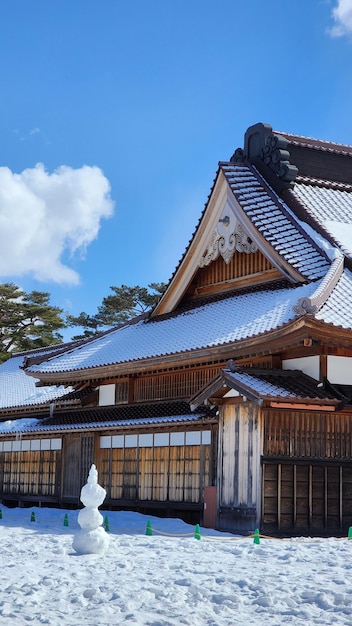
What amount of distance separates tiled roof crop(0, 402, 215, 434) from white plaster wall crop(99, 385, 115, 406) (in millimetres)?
286

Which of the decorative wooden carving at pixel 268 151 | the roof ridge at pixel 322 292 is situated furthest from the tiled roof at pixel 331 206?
the roof ridge at pixel 322 292

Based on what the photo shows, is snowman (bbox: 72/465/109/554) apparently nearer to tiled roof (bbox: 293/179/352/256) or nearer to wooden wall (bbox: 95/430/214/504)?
wooden wall (bbox: 95/430/214/504)

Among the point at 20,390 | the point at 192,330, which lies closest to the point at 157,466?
the point at 192,330

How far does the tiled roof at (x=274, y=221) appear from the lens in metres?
22.8

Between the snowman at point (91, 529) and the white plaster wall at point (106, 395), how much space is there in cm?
1150

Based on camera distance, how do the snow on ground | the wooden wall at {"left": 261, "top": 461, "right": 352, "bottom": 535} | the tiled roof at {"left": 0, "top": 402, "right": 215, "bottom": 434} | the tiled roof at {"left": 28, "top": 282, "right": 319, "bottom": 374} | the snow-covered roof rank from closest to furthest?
the snow on ground, the wooden wall at {"left": 261, "top": 461, "right": 352, "bottom": 535}, the tiled roof at {"left": 28, "top": 282, "right": 319, "bottom": 374}, the snow-covered roof, the tiled roof at {"left": 0, "top": 402, "right": 215, "bottom": 434}

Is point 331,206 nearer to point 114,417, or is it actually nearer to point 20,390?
point 114,417

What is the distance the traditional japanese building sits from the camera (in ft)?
61.4

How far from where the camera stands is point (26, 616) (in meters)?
9.91

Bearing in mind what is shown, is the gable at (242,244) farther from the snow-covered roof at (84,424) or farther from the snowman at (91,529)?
the snowman at (91,529)

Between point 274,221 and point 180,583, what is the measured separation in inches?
586

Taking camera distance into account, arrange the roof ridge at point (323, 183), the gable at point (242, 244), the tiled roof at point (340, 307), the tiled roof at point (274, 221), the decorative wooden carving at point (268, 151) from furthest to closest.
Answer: the roof ridge at point (323, 183) < the decorative wooden carving at point (268, 151) < the gable at point (242, 244) < the tiled roof at point (274, 221) < the tiled roof at point (340, 307)

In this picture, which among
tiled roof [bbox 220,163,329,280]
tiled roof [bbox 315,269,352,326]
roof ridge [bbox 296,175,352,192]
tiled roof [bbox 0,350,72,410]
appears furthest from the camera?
tiled roof [bbox 0,350,72,410]

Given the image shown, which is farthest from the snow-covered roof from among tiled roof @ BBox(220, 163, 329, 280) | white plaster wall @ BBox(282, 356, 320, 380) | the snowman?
the snowman
